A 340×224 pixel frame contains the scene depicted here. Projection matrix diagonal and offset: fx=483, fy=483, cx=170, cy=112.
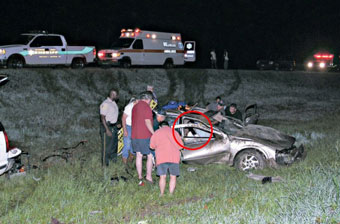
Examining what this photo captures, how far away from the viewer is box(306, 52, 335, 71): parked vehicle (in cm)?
3553

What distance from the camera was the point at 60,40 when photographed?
22.1 m

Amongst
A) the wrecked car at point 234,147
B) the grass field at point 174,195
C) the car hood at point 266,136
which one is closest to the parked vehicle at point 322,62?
the grass field at point 174,195

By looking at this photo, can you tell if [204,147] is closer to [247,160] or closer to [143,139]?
[247,160]

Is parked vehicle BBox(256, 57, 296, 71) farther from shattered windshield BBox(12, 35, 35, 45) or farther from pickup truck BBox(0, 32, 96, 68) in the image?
shattered windshield BBox(12, 35, 35, 45)

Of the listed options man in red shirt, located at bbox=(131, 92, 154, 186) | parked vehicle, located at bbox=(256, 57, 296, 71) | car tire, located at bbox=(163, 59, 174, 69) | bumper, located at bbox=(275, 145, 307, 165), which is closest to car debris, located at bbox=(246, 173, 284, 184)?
bumper, located at bbox=(275, 145, 307, 165)

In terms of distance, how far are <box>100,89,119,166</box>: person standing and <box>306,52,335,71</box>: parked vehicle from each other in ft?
93.6

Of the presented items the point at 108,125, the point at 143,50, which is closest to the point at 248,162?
the point at 108,125

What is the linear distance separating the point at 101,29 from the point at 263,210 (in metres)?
47.7

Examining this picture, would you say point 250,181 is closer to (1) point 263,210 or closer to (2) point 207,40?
(1) point 263,210

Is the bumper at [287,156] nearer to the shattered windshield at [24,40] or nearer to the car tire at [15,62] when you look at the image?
the car tire at [15,62]

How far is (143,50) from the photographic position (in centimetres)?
2572

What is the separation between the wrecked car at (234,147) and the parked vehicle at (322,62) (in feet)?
88.9

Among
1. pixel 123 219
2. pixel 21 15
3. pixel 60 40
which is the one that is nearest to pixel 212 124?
pixel 123 219

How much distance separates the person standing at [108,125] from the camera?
9633 mm
